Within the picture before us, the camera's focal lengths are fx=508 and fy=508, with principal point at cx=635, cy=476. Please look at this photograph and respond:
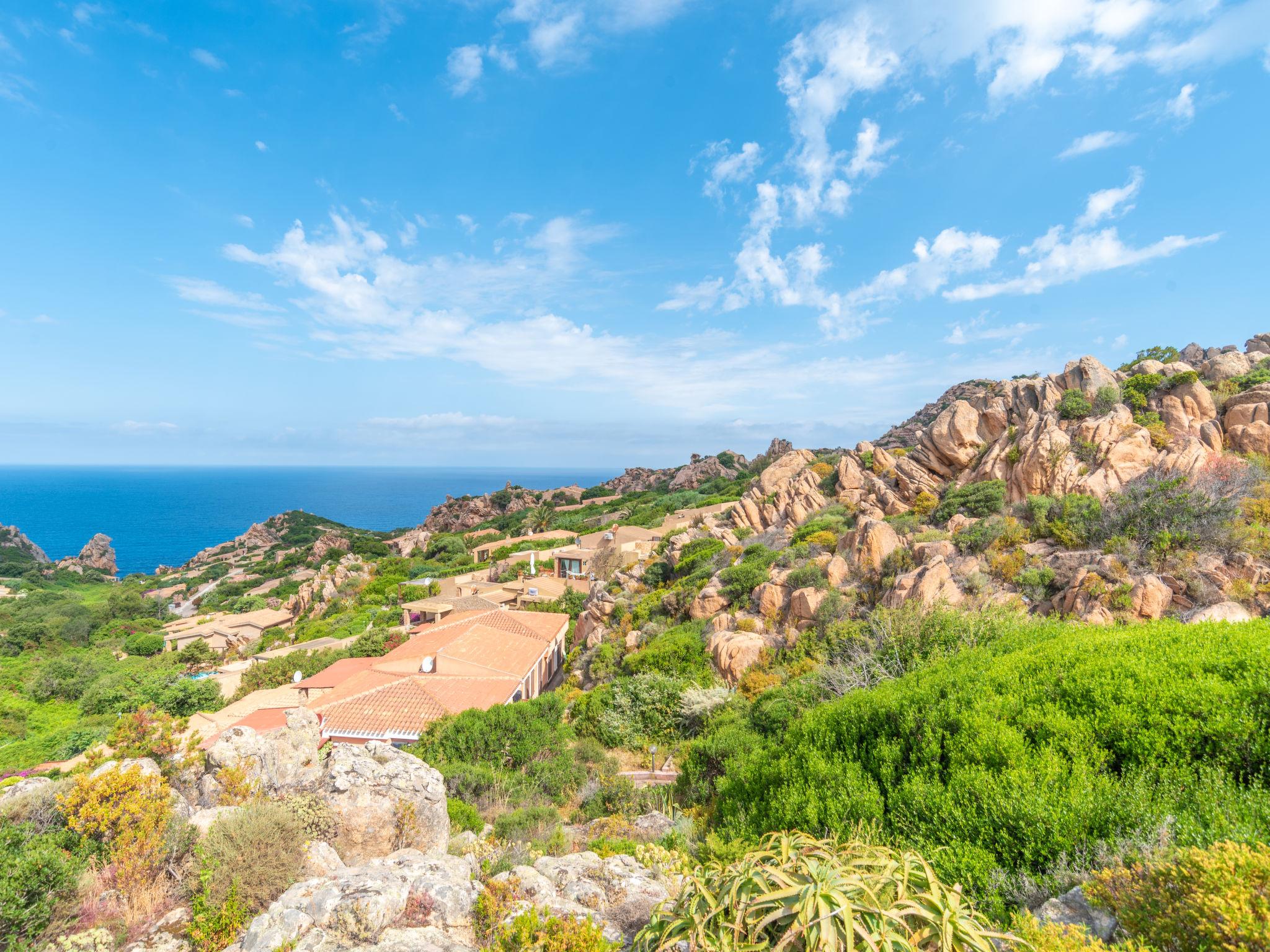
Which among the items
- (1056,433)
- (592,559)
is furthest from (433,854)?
(592,559)

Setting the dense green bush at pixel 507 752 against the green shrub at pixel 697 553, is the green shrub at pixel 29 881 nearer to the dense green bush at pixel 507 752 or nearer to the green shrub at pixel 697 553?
the dense green bush at pixel 507 752

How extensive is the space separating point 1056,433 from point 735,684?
13.3m

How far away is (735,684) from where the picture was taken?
14.8 metres

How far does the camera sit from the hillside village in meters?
3.99

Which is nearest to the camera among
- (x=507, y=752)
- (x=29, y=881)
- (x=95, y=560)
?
(x=29, y=881)

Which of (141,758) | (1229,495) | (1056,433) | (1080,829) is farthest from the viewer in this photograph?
(1056,433)

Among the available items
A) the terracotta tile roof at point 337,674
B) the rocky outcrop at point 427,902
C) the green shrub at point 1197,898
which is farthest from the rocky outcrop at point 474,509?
the green shrub at point 1197,898

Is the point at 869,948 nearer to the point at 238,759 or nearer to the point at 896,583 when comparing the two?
the point at 238,759

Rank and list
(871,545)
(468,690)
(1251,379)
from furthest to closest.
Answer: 1. (468,690)
2. (1251,379)
3. (871,545)

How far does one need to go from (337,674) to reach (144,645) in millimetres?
30840

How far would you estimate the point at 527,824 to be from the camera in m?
8.87

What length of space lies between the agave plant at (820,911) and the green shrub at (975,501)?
16.7 meters

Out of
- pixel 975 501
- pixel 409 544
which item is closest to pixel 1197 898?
pixel 975 501

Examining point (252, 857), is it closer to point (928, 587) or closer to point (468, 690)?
point (928, 587)
